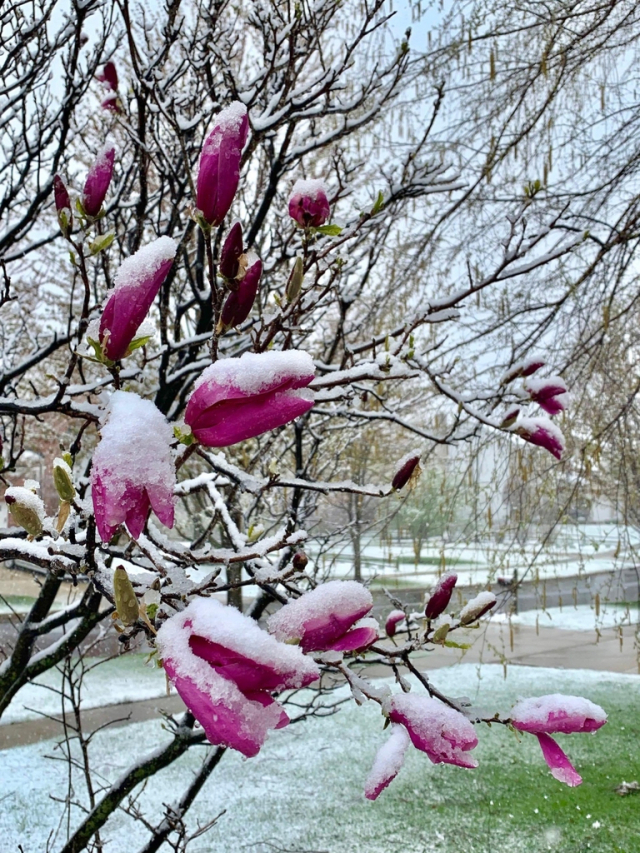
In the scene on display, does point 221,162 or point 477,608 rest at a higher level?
point 221,162

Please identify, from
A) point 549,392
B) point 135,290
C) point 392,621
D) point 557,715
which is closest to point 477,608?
point 557,715

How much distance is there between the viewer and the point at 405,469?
3.29ft

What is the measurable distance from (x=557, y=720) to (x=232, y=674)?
401 millimetres

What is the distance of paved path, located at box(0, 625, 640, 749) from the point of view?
552 centimetres

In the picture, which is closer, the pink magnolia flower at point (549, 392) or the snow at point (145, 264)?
the snow at point (145, 264)

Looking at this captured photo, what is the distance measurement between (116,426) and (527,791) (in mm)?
4754

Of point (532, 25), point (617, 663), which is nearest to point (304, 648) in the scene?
point (532, 25)

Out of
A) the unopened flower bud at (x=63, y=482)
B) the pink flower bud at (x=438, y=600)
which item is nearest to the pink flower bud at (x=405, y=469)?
the pink flower bud at (x=438, y=600)

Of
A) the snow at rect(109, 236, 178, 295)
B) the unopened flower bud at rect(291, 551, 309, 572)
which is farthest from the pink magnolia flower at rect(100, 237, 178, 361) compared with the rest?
the unopened flower bud at rect(291, 551, 309, 572)

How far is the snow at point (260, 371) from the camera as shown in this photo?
49 cm

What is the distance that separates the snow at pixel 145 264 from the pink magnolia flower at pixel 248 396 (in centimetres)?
10

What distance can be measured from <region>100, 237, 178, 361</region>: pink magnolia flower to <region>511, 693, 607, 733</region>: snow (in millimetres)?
510

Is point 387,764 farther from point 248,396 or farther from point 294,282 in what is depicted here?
point 294,282

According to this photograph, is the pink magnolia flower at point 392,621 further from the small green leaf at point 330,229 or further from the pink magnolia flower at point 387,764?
the small green leaf at point 330,229
